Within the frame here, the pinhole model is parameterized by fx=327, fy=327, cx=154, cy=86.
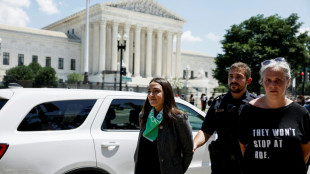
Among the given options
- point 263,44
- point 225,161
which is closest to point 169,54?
point 263,44

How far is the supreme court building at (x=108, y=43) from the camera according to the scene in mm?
61812

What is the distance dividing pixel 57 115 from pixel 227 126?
6.21ft

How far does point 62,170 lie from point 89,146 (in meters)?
0.37

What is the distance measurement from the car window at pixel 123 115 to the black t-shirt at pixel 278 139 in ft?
6.05

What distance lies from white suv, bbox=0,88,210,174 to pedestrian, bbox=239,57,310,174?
5.39 feet

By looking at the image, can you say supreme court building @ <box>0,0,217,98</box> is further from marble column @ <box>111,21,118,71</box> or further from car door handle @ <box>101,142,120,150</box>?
car door handle @ <box>101,142,120,150</box>

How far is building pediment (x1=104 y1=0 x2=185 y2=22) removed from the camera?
6438 cm

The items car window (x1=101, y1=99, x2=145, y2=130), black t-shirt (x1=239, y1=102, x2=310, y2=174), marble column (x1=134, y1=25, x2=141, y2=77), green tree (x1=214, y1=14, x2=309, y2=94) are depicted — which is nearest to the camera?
black t-shirt (x1=239, y1=102, x2=310, y2=174)

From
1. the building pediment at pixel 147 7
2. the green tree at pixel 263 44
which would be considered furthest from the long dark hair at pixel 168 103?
the building pediment at pixel 147 7

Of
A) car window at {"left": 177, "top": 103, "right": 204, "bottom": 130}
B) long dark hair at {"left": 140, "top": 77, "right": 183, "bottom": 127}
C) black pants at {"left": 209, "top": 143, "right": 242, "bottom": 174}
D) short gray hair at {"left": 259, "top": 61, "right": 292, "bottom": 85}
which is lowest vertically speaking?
black pants at {"left": 209, "top": 143, "right": 242, "bottom": 174}

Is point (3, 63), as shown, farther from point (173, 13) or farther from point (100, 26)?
point (173, 13)

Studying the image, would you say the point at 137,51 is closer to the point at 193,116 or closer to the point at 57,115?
the point at 193,116

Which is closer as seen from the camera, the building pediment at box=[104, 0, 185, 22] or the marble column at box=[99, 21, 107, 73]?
the marble column at box=[99, 21, 107, 73]

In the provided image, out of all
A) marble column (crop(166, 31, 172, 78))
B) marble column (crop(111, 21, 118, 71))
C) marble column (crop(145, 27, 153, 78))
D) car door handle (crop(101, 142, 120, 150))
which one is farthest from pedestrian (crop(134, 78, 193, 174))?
marble column (crop(166, 31, 172, 78))
